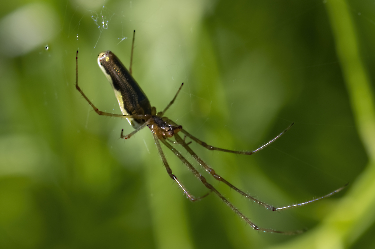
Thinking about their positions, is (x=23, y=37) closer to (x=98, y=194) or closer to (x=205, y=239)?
(x=98, y=194)

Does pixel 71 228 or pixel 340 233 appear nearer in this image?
pixel 340 233

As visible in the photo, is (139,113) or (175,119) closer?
(139,113)

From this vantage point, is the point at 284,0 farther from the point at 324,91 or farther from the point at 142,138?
the point at 142,138

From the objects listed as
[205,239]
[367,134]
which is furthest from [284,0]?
[205,239]

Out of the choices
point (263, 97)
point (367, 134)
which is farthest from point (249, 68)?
point (367, 134)

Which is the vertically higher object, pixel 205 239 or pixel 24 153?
pixel 24 153

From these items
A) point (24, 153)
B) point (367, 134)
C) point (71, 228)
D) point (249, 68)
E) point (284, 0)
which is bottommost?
point (71, 228)
